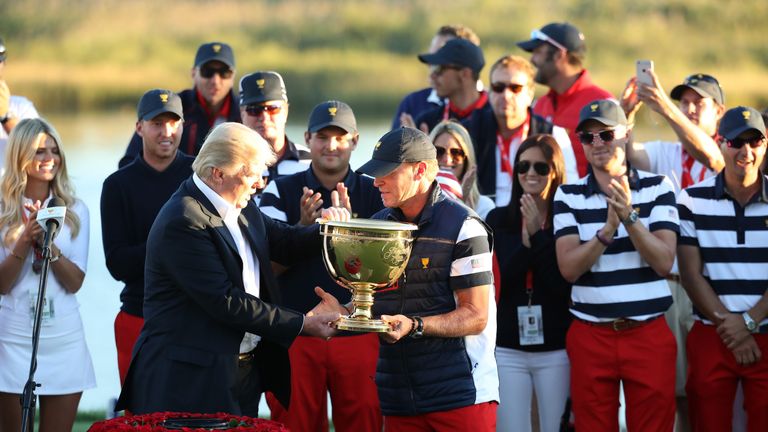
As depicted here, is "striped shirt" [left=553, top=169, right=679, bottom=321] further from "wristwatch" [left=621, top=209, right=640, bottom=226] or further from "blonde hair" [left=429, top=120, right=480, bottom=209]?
"blonde hair" [left=429, top=120, right=480, bottom=209]

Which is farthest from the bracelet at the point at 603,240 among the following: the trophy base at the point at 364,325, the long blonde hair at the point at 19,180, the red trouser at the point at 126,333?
the long blonde hair at the point at 19,180

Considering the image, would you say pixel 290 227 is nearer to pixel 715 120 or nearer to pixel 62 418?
pixel 62 418

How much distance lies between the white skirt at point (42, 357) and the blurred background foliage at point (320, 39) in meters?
11.8

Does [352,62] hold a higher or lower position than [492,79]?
higher

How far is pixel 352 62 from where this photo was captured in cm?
1855

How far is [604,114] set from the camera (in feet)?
18.9

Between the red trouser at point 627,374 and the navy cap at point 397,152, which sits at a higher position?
the navy cap at point 397,152

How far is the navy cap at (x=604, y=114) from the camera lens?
5730mm

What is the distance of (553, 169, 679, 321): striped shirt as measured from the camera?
5.59 m

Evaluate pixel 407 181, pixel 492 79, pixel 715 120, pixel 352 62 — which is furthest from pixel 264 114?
pixel 352 62

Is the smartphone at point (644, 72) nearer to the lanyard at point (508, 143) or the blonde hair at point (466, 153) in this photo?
the lanyard at point (508, 143)

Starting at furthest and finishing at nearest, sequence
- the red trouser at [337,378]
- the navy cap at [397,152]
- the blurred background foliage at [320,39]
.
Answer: the blurred background foliage at [320,39] → the red trouser at [337,378] → the navy cap at [397,152]

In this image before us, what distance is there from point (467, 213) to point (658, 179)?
137cm

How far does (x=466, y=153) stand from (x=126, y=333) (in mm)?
1740
